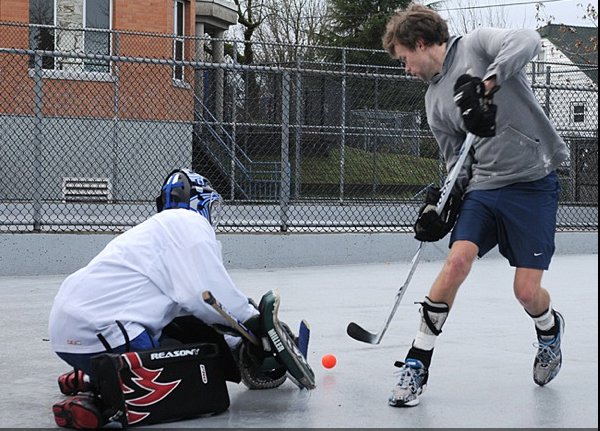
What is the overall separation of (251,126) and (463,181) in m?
10.8

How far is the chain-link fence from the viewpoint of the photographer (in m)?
11.2

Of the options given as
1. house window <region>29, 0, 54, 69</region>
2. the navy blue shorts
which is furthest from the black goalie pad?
house window <region>29, 0, 54, 69</region>

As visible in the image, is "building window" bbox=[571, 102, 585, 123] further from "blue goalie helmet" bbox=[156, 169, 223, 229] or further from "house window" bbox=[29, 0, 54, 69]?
"blue goalie helmet" bbox=[156, 169, 223, 229]

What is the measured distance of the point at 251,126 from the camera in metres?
15.7

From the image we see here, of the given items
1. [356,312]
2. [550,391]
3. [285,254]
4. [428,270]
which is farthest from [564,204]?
[550,391]

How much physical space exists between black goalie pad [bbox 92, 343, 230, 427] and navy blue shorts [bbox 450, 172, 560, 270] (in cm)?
130

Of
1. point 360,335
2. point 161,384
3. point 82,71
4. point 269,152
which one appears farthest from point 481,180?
point 82,71

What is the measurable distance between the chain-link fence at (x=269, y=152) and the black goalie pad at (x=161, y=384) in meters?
6.03

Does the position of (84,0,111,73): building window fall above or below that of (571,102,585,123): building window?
above

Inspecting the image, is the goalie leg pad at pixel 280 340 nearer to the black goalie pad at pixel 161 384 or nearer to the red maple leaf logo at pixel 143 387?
the black goalie pad at pixel 161 384

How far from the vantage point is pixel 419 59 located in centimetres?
486

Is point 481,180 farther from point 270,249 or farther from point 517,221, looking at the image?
point 270,249

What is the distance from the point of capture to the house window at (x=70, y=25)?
18.9m

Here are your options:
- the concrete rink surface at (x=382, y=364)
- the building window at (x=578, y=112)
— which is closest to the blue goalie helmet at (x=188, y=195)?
the concrete rink surface at (x=382, y=364)
